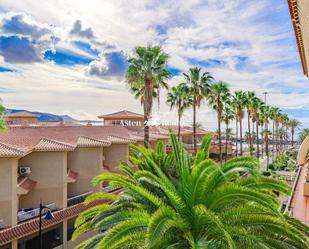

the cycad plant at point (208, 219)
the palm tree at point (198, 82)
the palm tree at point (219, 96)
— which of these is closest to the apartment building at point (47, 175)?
the palm tree at point (198, 82)

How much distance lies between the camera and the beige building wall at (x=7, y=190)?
741 inches

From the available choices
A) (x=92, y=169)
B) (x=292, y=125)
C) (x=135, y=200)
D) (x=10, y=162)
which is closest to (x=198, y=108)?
(x=92, y=169)

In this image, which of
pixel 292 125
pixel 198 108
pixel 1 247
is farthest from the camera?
pixel 292 125

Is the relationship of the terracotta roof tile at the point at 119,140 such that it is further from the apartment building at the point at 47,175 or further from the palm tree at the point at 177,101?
the palm tree at the point at 177,101

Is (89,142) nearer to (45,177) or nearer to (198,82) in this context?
(45,177)

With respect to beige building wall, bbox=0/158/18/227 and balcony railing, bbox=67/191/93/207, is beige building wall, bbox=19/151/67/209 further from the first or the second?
beige building wall, bbox=0/158/18/227

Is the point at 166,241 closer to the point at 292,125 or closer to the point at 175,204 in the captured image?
the point at 175,204

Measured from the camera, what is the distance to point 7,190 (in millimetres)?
18953

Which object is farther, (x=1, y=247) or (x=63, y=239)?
(x=63, y=239)

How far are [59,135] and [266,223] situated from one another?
2482 cm

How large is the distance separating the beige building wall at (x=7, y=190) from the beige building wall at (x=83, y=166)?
897 centimetres

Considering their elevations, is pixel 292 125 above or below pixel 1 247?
above

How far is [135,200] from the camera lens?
8.83m

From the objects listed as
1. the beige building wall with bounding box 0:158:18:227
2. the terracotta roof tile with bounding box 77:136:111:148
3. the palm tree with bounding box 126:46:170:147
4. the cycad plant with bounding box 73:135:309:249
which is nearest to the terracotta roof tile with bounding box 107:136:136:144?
the terracotta roof tile with bounding box 77:136:111:148
